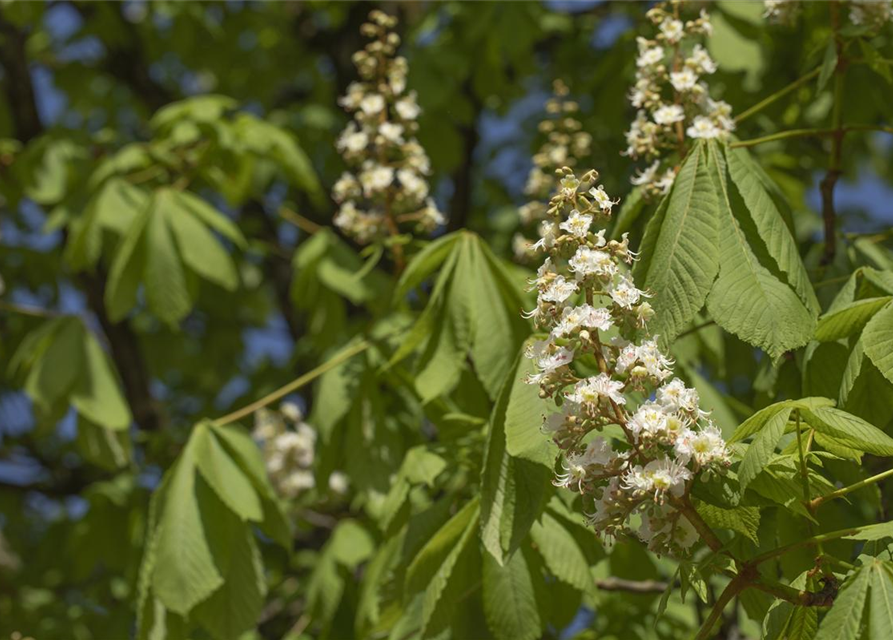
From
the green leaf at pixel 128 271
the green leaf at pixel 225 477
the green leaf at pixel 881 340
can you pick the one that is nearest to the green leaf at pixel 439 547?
the green leaf at pixel 225 477

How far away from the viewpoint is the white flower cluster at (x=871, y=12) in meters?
2.32

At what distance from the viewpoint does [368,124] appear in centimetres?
315

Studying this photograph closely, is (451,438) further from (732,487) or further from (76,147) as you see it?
(76,147)

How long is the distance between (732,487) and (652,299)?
0.38 meters

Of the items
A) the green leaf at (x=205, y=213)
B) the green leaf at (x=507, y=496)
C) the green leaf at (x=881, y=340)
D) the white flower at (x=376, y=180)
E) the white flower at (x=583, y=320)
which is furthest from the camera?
the green leaf at (x=205, y=213)

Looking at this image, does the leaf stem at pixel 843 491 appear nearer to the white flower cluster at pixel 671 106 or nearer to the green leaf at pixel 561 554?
the green leaf at pixel 561 554

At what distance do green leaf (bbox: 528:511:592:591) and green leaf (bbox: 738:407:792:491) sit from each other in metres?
0.79

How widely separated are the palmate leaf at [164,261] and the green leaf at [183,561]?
106 cm

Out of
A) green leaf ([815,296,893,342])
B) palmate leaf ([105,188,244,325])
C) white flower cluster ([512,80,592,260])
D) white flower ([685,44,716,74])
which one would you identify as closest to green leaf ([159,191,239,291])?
palmate leaf ([105,188,244,325])

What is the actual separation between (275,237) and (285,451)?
192 cm

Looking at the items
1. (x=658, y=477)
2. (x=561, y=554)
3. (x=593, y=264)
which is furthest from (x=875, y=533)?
(x=561, y=554)

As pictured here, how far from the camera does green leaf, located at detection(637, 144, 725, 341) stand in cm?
185

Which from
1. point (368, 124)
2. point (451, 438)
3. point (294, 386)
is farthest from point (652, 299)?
point (368, 124)

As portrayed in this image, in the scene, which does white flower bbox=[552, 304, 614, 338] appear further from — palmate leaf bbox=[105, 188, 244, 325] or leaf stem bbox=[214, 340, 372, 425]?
palmate leaf bbox=[105, 188, 244, 325]
